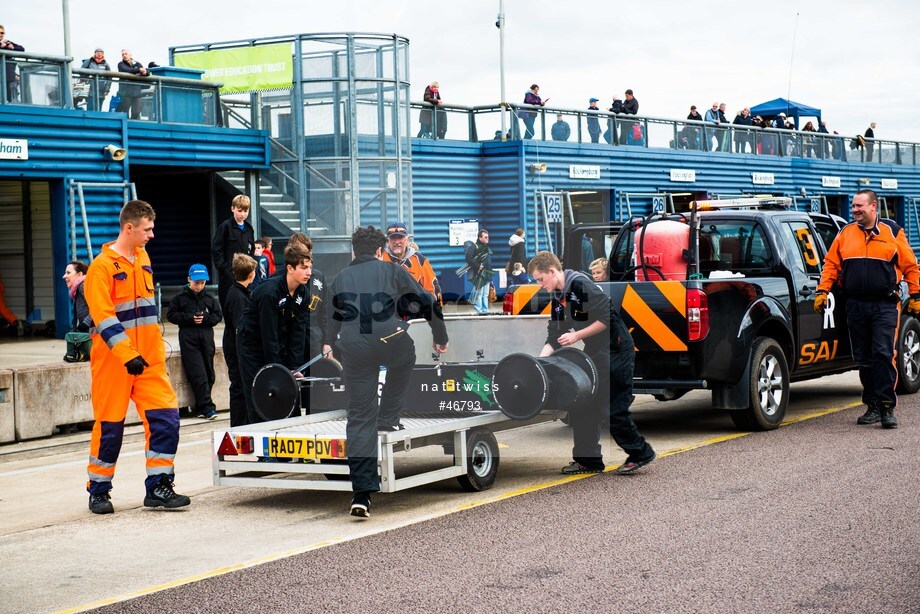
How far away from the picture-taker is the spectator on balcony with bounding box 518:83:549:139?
31375mm

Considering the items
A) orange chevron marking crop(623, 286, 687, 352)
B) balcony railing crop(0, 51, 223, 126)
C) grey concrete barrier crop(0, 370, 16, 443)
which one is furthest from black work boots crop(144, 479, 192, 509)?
balcony railing crop(0, 51, 223, 126)

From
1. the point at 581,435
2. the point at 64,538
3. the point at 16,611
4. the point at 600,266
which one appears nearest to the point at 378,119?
the point at 600,266

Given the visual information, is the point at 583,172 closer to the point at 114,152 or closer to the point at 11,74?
the point at 114,152

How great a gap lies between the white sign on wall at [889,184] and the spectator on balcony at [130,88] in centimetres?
3345

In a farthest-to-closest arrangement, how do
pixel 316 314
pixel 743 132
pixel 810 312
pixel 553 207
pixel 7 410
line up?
pixel 743 132, pixel 553 207, pixel 810 312, pixel 7 410, pixel 316 314

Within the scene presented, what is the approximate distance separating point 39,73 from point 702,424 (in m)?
13.2

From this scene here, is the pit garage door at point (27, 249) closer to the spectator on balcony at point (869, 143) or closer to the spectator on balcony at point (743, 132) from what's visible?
the spectator on balcony at point (743, 132)

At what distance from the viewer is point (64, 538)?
7555 mm

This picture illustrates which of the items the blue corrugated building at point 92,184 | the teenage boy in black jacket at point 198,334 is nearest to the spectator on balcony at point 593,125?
the blue corrugated building at point 92,184

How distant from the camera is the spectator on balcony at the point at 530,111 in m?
31.4

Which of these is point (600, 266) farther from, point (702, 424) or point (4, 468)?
point (4, 468)

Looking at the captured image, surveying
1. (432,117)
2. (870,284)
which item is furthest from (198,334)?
(432,117)

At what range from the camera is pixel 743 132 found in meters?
39.2

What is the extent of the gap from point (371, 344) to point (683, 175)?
30687 millimetres
